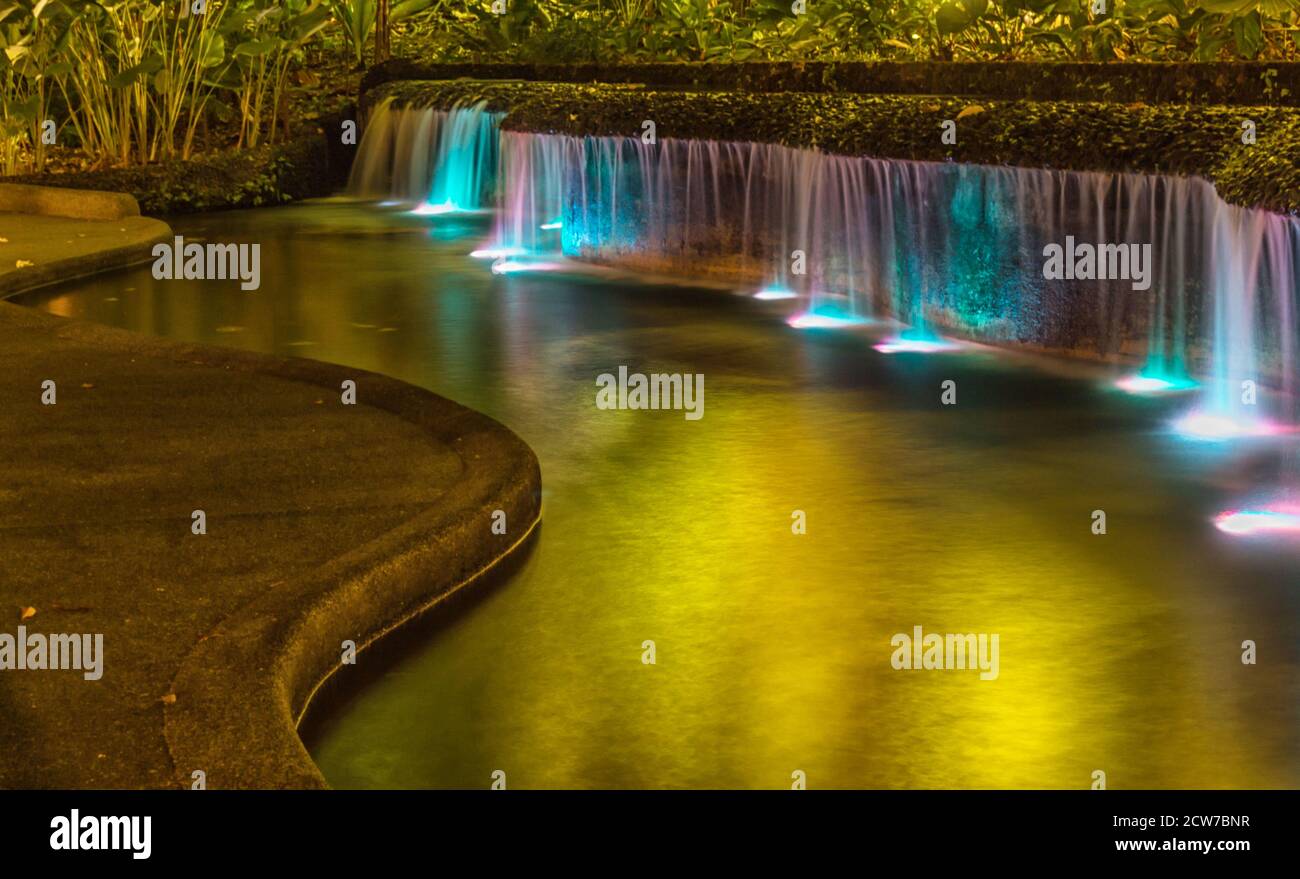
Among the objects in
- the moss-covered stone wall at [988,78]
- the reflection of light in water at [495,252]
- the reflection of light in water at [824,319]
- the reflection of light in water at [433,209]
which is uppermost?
the moss-covered stone wall at [988,78]

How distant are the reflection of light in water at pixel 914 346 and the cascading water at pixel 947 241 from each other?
0.14 m

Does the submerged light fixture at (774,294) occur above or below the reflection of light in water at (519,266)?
below

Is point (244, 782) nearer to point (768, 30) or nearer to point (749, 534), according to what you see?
point (749, 534)

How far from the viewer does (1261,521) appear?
7699 millimetres

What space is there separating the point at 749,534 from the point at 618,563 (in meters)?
0.62

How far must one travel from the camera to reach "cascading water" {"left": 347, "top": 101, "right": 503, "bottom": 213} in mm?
19578

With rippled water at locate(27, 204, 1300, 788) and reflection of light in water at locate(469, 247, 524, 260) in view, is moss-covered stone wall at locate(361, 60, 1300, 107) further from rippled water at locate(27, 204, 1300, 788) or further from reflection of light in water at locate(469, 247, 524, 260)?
rippled water at locate(27, 204, 1300, 788)

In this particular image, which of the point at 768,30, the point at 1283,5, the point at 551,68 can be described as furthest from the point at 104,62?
the point at 1283,5

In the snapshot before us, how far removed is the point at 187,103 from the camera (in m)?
21.8

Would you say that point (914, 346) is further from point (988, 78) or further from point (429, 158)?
point (429, 158)

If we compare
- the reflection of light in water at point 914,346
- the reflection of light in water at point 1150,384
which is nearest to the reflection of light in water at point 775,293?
the reflection of light in water at point 914,346

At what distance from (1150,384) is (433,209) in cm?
1095

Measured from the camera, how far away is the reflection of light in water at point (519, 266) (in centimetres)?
1522

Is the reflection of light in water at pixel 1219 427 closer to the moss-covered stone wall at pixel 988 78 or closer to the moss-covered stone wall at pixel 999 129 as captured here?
the moss-covered stone wall at pixel 999 129
